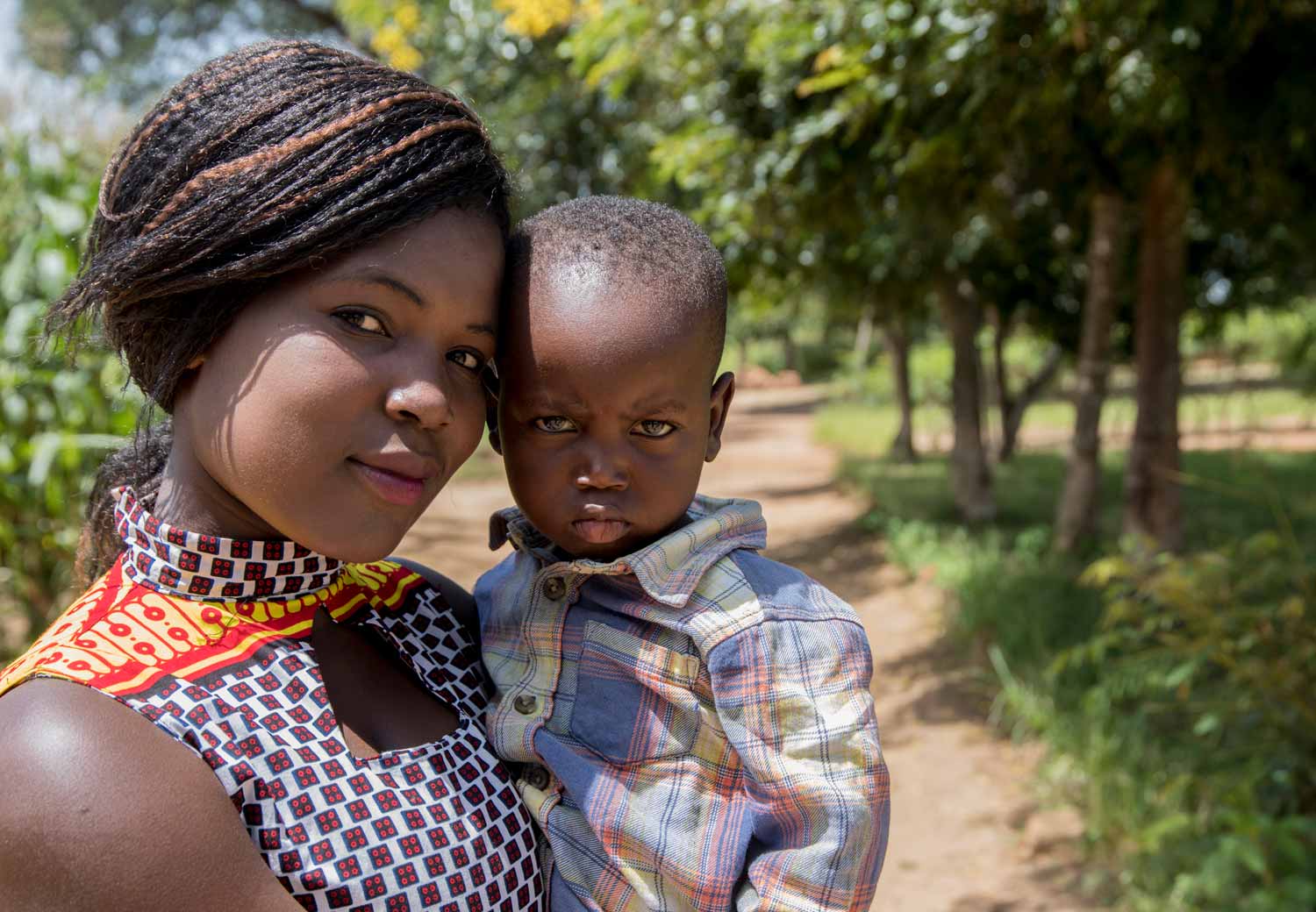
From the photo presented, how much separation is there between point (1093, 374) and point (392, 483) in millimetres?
5837

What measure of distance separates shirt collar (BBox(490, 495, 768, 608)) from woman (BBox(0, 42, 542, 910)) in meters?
0.26

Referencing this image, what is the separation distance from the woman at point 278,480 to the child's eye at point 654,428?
228 mm

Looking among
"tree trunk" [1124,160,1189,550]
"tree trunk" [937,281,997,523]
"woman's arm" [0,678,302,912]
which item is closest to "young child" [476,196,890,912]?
"woman's arm" [0,678,302,912]

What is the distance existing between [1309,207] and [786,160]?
2680mm

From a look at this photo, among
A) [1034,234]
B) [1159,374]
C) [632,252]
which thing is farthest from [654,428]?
[1034,234]

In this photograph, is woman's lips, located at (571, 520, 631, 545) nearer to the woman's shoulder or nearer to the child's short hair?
the child's short hair

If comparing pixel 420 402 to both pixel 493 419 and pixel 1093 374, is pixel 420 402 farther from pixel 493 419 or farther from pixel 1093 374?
pixel 1093 374

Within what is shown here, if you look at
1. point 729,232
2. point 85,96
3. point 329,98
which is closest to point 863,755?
point 329,98

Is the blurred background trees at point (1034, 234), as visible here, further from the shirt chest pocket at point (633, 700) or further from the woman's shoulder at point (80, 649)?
the shirt chest pocket at point (633, 700)

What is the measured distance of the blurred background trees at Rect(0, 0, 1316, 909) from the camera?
11.6ft

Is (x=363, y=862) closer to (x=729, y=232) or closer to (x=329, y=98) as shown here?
(x=329, y=98)

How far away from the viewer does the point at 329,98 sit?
3.84ft

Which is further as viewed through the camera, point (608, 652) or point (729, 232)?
point (729, 232)

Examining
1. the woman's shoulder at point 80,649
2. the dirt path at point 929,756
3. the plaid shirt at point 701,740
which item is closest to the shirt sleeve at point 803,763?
the plaid shirt at point 701,740
